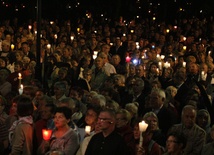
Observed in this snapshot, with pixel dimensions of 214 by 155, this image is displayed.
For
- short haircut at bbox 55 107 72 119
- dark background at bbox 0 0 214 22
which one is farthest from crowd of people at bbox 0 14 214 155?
dark background at bbox 0 0 214 22

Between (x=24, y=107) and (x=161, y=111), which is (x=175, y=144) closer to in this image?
(x=24, y=107)

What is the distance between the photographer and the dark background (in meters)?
34.0

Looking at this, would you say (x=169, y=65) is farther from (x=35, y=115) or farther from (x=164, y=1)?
(x=164, y=1)

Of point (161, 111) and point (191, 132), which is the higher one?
point (161, 111)

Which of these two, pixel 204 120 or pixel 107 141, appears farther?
pixel 204 120

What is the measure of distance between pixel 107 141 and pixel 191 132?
1.69 metres

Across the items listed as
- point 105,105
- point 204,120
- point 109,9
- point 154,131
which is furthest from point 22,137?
point 109,9

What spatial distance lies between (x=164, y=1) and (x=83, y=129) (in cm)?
2942

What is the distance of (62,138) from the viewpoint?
24.3ft

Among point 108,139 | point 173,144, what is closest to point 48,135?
point 108,139

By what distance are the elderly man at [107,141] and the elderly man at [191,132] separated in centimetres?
123

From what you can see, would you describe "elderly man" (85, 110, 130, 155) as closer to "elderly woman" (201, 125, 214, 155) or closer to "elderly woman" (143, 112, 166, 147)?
"elderly woman" (143, 112, 166, 147)

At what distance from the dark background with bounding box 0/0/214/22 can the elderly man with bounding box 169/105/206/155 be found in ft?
79.7

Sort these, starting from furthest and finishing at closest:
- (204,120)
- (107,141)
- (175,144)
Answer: (204,120) → (175,144) → (107,141)
